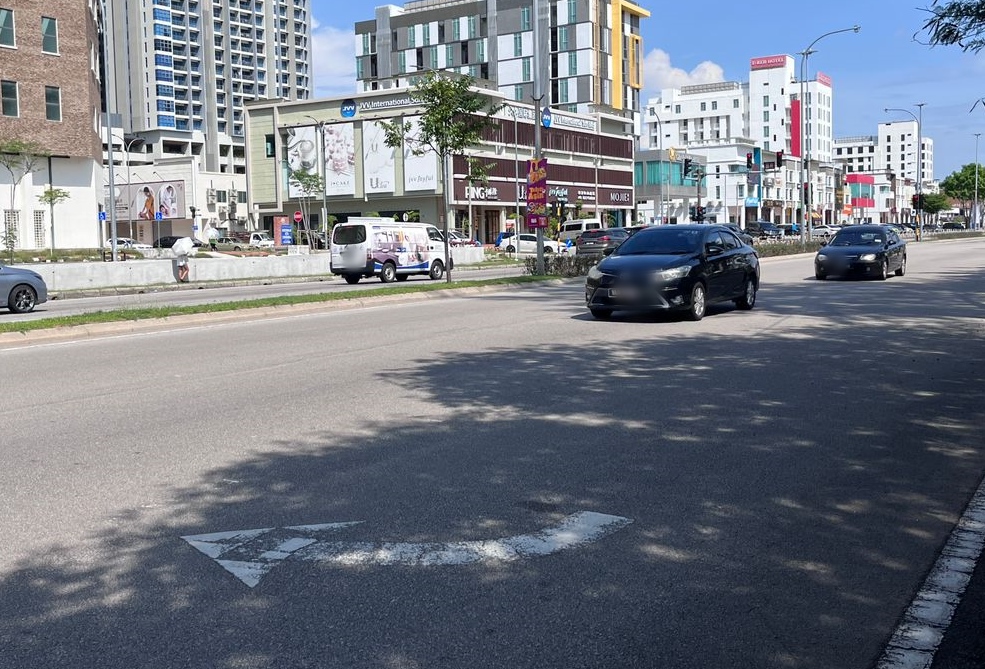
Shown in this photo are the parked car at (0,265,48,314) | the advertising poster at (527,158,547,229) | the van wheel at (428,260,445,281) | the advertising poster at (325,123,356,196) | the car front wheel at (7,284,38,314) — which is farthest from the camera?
the advertising poster at (325,123,356,196)

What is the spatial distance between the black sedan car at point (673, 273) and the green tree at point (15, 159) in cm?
3427

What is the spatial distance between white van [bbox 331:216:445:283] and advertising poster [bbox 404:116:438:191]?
167 feet

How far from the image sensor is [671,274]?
609 inches

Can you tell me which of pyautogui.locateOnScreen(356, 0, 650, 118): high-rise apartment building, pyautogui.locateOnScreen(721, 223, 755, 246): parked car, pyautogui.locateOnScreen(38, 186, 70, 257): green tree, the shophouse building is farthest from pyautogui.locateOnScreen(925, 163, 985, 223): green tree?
pyautogui.locateOnScreen(38, 186, 70, 257): green tree

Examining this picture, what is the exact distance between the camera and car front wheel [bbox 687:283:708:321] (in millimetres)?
15719

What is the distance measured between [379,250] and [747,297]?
52.6 ft

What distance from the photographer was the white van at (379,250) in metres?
31.2

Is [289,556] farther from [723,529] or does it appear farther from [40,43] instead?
[40,43]

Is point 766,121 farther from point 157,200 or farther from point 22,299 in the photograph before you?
point 22,299

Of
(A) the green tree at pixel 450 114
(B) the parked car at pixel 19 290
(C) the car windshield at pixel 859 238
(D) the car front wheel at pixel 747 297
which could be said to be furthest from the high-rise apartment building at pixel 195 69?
(D) the car front wheel at pixel 747 297

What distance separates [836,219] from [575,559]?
16309 centimetres

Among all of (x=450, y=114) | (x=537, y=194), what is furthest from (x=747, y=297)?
(x=450, y=114)

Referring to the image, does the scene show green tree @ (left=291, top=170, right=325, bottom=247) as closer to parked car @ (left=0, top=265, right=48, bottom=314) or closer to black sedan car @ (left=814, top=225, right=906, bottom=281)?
black sedan car @ (left=814, top=225, right=906, bottom=281)

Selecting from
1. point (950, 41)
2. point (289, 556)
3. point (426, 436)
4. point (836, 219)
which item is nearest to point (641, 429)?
point (426, 436)
